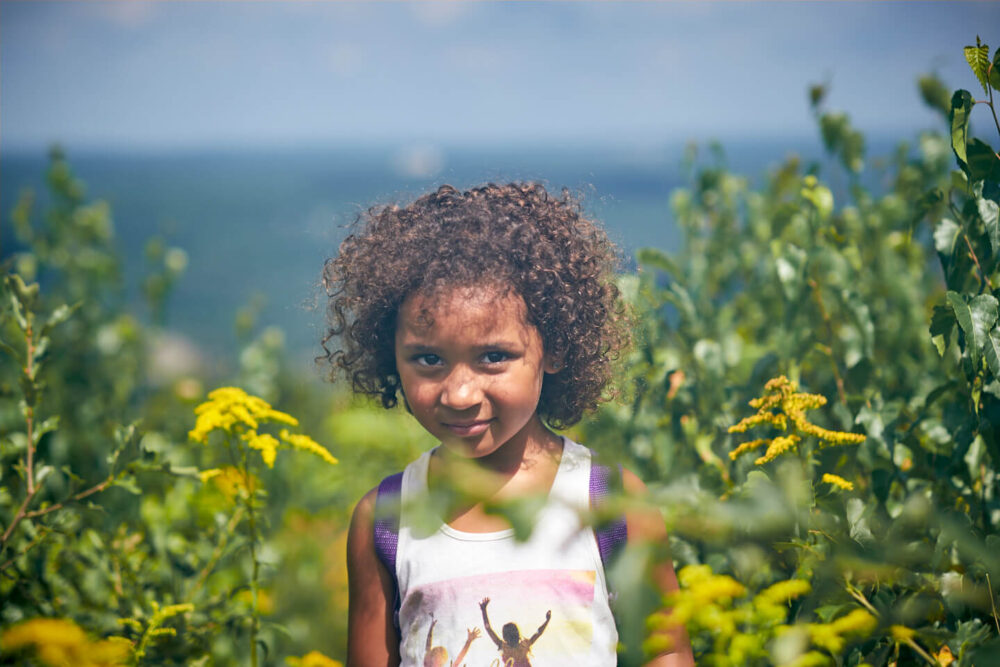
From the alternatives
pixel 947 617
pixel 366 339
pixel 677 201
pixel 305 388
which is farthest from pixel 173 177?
pixel 947 617

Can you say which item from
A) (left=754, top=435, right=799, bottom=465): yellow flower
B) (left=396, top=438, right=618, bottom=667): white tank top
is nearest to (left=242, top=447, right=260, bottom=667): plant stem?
(left=396, top=438, right=618, bottom=667): white tank top

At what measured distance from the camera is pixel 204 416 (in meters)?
1.25

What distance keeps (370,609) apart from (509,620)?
23 cm

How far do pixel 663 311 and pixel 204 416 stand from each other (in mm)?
1052

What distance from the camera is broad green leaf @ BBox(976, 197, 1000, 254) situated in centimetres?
110

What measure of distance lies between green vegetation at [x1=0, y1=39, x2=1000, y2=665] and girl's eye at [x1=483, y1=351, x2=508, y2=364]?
0.27m

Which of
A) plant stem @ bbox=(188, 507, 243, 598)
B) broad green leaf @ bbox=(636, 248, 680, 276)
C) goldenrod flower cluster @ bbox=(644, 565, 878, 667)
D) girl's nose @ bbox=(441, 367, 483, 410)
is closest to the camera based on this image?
goldenrod flower cluster @ bbox=(644, 565, 878, 667)

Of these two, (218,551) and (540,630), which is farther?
(218,551)

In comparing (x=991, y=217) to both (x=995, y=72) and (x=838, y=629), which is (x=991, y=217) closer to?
(x=995, y=72)

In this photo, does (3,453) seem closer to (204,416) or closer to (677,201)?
(204,416)

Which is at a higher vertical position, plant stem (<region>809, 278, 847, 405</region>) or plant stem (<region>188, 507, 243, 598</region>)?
plant stem (<region>809, 278, 847, 405</region>)

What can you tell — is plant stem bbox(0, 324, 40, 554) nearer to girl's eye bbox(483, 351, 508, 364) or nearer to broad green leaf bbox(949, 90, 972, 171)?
girl's eye bbox(483, 351, 508, 364)

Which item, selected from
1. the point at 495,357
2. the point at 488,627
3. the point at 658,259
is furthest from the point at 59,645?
the point at 658,259

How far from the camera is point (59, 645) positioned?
1084 millimetres
